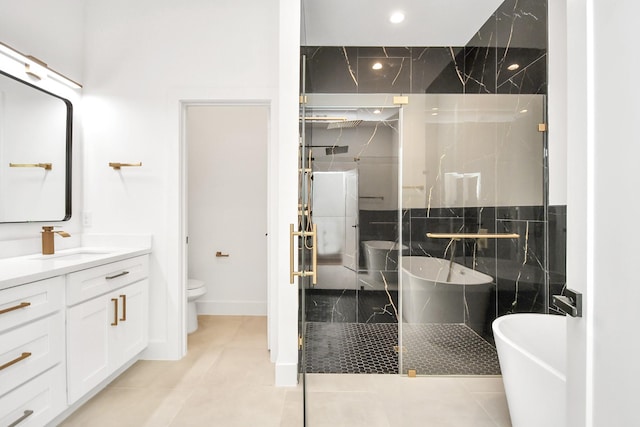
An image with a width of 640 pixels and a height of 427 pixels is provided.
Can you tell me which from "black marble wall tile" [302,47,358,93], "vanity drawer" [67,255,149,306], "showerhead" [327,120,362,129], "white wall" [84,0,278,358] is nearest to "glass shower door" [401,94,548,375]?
"showerhead" [327,120,362,129]

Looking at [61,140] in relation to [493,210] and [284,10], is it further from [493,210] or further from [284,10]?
[493,210]

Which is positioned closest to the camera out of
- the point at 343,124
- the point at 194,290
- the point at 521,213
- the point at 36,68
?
the point at 36,68

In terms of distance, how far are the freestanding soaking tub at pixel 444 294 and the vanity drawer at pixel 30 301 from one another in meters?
2.16

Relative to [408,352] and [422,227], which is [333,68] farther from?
[408,352]

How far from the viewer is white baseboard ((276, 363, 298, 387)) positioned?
207cm

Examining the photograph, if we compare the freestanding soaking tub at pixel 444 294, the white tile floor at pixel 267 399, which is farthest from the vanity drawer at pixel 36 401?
the freestanding soaking tub at pixel 444 294

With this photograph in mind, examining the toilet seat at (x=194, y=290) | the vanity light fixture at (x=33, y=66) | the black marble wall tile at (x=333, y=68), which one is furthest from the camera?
the toilet seat at (x=194, y=290)

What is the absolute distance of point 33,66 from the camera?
202 cm

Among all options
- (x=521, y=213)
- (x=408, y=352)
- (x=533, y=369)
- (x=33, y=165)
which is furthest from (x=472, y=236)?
(x=33, y=165)

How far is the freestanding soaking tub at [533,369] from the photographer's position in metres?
1.33

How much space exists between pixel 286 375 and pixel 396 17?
2677mm

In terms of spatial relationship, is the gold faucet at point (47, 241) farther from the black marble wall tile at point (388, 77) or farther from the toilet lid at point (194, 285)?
the black marble wall tile at point (388, 77)

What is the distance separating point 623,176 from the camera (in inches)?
25.4

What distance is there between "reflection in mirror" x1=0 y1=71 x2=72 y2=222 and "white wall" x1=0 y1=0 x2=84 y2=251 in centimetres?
7
